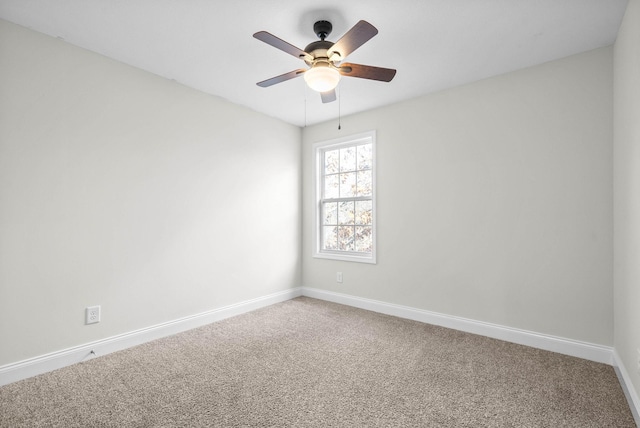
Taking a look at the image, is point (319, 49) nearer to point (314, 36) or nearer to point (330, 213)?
point (314, 36)

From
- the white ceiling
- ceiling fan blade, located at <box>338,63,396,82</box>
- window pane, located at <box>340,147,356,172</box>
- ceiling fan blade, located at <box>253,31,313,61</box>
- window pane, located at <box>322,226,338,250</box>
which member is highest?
the white ceiling

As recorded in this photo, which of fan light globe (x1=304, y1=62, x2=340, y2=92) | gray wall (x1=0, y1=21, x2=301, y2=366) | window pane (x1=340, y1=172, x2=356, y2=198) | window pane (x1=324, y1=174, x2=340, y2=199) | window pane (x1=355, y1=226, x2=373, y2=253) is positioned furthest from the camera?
window pane (x1=324, y1=174, x2=340, y2=199)

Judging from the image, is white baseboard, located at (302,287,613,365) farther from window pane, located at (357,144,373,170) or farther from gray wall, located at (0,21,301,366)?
window pane, located at (357,144,373,170)

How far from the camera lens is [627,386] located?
2010 mm

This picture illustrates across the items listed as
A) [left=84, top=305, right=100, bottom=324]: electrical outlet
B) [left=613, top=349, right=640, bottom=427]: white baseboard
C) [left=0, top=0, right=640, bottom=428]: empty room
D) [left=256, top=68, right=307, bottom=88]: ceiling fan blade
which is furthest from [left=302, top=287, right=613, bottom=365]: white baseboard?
[left=256, top=68, right=307, bottom=88]: ceiling fan blade

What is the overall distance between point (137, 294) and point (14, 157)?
136cm

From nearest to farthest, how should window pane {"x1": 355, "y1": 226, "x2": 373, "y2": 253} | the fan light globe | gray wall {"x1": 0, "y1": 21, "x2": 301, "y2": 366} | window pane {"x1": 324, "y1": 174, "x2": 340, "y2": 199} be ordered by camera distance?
the fan light globe
gray wall {"x1": 0, "y1": 21, "x2": 301, "y2": 366}
window pane {"x1": 355, "y1": 226, "x2": 373, "y2": 253}
window pane {"x1": 324, "y1": 174, "x2": 340, "y2": 199}

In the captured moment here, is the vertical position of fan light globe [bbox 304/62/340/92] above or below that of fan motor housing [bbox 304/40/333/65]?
below

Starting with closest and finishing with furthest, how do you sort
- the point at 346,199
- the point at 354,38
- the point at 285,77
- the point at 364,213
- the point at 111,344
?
the point at 354,38 < the point at 285,77 < the point at 111,344 < the point at 364,213 < the point at 346,199

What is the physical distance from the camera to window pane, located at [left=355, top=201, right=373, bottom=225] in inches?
157

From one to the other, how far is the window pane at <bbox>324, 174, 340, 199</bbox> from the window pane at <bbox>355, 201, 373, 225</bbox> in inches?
15.2

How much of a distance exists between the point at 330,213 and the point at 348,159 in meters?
0.77

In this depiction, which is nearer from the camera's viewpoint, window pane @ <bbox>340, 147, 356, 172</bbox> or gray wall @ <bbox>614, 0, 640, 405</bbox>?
gray wall @ <bbox>614, 0, 640, 405</bbox>

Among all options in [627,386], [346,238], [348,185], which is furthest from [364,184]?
[627,386]
